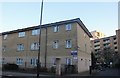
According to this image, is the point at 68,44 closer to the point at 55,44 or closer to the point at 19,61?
the point at 55,44

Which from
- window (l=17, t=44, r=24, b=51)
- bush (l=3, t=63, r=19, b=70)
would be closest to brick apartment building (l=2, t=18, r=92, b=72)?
window (l=17, t=44, r=24, b=51)

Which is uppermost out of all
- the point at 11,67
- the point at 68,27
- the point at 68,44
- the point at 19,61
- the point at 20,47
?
the point at 68,27

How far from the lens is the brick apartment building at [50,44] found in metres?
37.6

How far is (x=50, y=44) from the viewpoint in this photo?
4016cm

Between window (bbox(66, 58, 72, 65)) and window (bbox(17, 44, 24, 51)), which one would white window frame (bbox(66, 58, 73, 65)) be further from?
window (bbox(17, 44, 24, 51))

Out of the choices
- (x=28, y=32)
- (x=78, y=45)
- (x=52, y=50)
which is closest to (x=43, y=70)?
(x=52, y=50)

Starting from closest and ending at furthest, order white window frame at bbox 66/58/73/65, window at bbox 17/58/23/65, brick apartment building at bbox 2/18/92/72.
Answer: white window frame at bbox 66/58/73/65 → brick apartment building at bbox 2/18/92/72 → window at bbox 17/58/23/65

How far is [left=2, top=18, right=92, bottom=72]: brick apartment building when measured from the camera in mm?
37625

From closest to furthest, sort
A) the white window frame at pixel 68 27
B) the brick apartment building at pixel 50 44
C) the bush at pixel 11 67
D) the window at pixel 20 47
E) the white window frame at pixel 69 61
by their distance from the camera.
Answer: the white window frame at pixel 69 61
the brick apartment building at pixel 50 44
the white window frame at pixel 68 27
the bush at pixel 11 67
the window at pixel 20 47

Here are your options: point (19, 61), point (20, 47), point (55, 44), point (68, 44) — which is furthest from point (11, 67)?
point (68, 44)

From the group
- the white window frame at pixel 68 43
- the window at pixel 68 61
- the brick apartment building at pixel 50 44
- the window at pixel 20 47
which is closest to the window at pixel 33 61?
the brick apartment building at pixel 50 44

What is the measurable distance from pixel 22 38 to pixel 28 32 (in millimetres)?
1905

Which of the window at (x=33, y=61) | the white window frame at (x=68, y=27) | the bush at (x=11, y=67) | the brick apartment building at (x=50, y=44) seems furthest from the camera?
the window at (x=33, y=61)

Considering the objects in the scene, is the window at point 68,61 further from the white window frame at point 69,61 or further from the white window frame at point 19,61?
the white window frame at point 19,61
